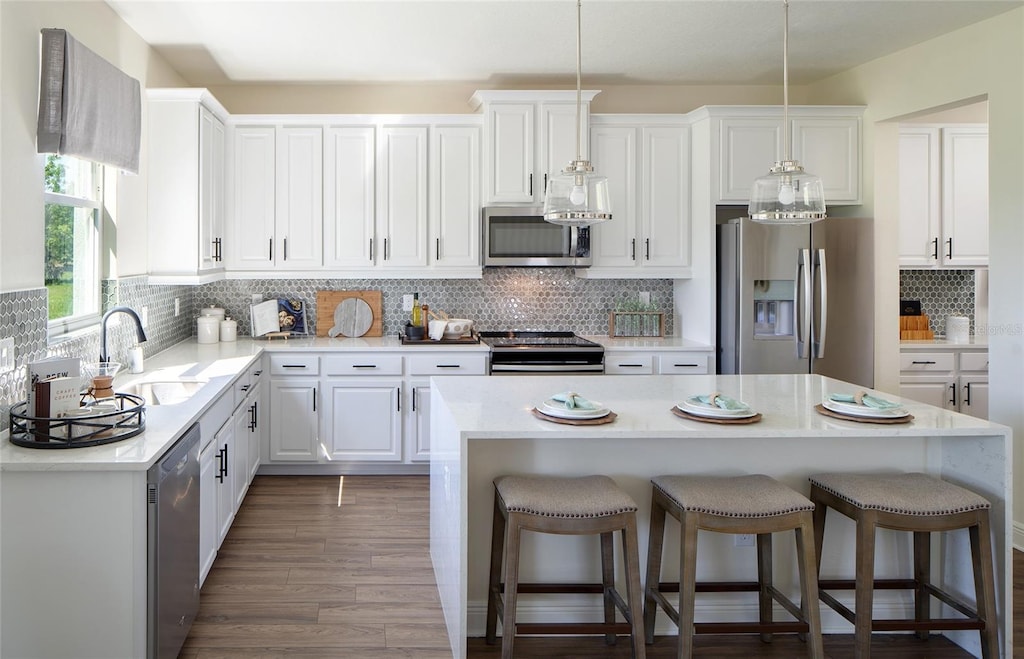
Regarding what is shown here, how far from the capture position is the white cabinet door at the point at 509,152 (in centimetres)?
523

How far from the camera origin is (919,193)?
5566 mm

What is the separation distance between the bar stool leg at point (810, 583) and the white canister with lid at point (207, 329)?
4.00 m

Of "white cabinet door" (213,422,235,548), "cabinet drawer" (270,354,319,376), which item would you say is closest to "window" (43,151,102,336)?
"white cabinet door" (213,422,235,548)

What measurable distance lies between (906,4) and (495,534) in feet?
10.8

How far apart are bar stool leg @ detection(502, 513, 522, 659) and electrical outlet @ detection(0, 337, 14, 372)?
5.85ft

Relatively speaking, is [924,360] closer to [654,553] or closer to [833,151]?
[833,151]

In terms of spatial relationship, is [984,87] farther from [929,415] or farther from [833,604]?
[833,604]

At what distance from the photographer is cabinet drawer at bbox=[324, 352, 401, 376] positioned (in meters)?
5.13

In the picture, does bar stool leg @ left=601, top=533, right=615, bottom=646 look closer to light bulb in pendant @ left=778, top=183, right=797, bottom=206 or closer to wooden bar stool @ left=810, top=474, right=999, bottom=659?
wooden bar stool @ left=810, top=474, right=999, bottom=659

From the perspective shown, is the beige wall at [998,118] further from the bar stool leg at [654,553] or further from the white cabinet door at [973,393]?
the bar stool leg at [654,553]

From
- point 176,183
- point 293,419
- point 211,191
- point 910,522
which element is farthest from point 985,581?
point 211,191

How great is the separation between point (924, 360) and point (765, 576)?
129 inches

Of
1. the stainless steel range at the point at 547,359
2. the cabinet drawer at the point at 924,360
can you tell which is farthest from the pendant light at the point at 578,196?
the cabinet drawer at the point at 924,360

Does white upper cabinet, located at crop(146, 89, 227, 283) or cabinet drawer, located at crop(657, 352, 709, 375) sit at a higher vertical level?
white upper cabinet, located at crop(146, 89, 227, 283)
